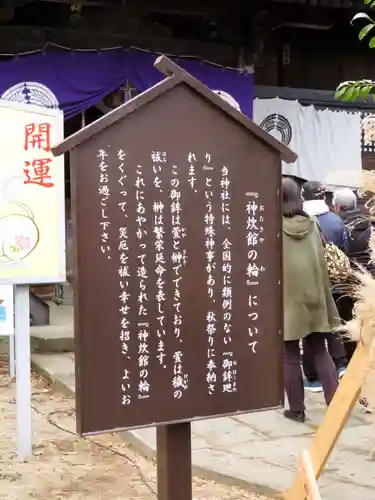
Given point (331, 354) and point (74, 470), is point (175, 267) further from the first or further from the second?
point (331, 354)

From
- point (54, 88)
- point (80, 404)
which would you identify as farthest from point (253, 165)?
point (54, 88)

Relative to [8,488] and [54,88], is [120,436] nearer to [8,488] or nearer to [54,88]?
[8,488]

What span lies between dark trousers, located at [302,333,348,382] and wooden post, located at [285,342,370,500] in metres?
2.42

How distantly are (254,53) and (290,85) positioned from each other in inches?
47.8

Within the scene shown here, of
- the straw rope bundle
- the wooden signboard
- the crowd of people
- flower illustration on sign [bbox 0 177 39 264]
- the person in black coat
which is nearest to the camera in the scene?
the straw rope bundle

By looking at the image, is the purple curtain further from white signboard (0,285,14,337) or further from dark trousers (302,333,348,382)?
dark trousers (302,333,348,382)

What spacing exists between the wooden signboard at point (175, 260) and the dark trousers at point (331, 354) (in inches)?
93.9

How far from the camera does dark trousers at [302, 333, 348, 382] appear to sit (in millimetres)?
5387

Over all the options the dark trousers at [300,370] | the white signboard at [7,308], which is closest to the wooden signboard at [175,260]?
the dark trousers at [300,370]

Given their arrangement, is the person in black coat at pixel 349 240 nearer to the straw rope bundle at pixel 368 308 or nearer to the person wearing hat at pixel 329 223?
the person wearing hat at pixel 329 223

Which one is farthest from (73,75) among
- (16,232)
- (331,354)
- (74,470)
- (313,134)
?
(74,470)

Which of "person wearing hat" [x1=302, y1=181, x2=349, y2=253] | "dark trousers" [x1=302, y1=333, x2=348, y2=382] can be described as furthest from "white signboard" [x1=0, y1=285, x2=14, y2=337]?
"person wearing hat" [x1=302, y1=181, x2=349, y2=253]

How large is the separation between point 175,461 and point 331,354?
289cm

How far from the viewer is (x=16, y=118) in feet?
14.6
